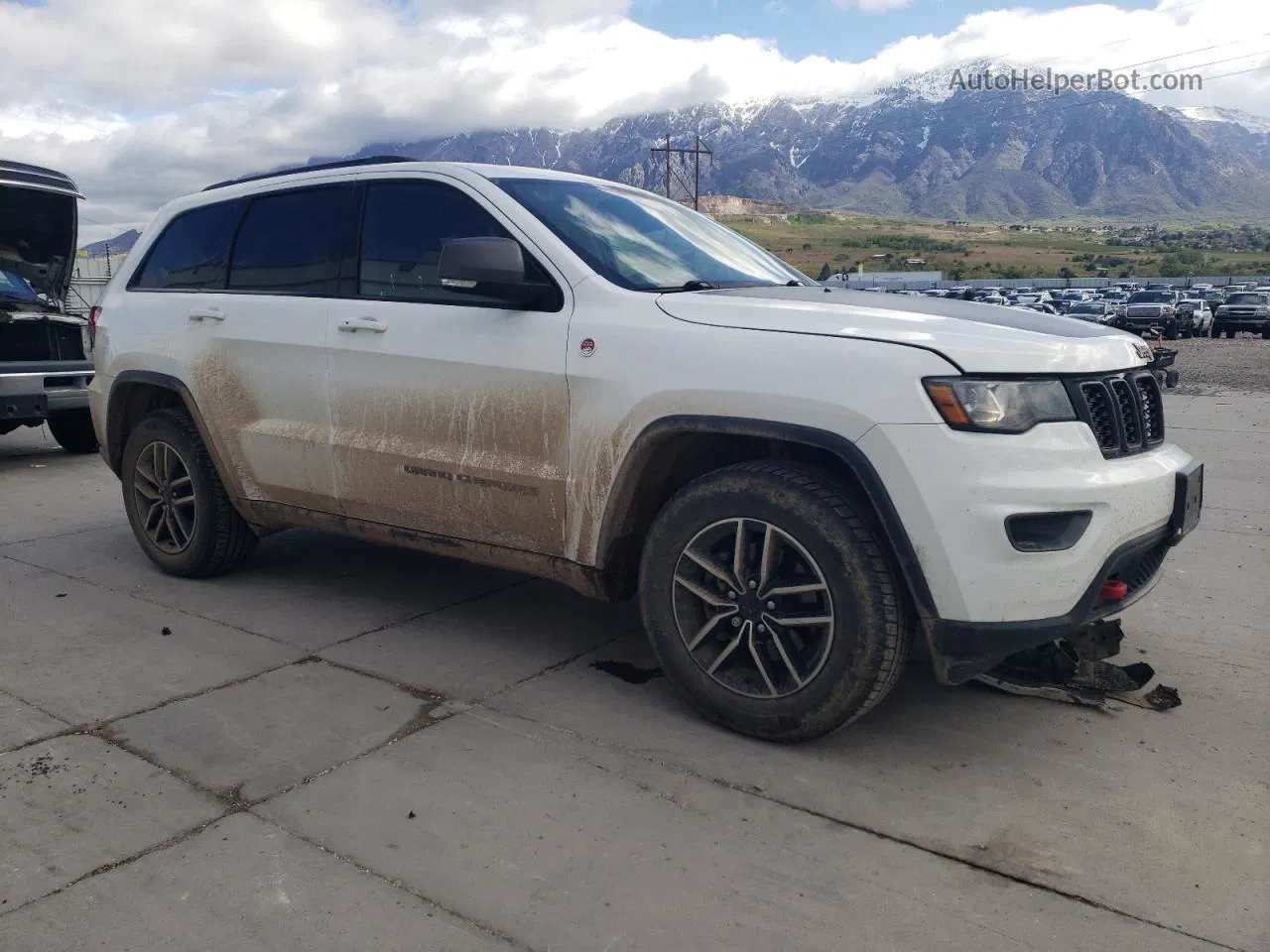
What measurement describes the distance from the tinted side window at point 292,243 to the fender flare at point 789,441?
1.69 meters

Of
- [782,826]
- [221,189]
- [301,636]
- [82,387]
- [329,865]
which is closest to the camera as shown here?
[329,865]

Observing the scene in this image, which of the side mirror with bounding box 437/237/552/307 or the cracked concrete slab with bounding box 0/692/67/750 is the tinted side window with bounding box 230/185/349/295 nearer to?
the side mirror with bounding box 437/237/552/307

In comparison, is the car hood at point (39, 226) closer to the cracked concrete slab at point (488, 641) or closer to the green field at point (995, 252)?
the cracked concrete slab at point (488, 641)

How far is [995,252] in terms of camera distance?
448 ft

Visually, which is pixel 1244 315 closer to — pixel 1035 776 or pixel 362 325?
pixel 1035 776

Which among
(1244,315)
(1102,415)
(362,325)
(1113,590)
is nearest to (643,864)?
(1113,590)

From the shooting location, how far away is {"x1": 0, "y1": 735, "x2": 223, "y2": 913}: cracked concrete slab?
8.93 ft

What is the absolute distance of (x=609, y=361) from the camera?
11.6 feet

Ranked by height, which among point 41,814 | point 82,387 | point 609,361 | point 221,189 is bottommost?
point 41,814

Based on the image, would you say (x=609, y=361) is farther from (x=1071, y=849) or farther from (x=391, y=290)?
(x=1071, y=849)

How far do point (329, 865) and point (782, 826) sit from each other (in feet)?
3.92

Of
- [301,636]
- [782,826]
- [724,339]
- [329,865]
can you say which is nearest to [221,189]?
[301,636]

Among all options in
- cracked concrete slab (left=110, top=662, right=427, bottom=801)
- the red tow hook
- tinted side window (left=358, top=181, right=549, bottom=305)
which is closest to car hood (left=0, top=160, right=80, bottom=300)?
tinted side window (left=358, top=181, right=549, bottom=305)

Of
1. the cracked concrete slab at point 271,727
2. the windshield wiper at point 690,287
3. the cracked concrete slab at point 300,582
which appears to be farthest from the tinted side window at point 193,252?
the windshield wiper at point 690,287
